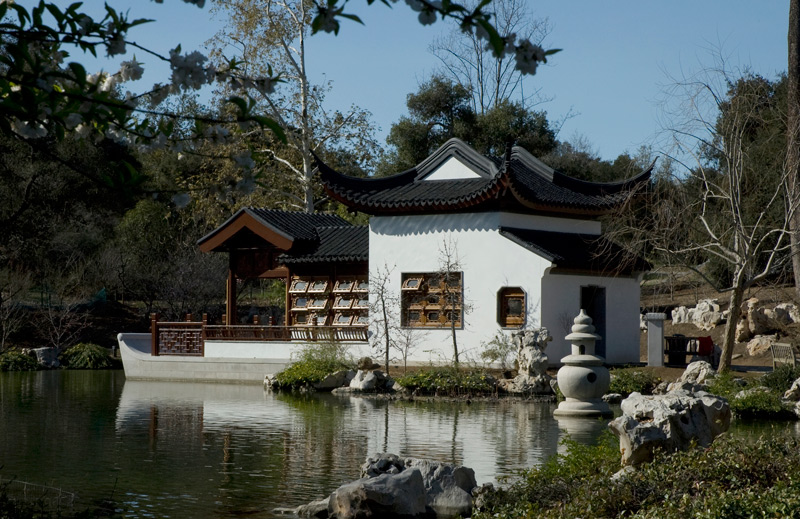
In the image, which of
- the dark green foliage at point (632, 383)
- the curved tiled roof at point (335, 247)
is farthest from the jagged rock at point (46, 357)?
the dark green foliage at point (632, 383)

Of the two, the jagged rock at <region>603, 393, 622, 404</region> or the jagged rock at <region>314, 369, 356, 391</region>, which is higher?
the jagged rock at <region>314, 369, 356, 391</region>

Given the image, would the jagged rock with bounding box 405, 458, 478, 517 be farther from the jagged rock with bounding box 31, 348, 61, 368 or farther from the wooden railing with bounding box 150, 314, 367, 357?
the jagged rock with bounding box 31, 348, 61, 368

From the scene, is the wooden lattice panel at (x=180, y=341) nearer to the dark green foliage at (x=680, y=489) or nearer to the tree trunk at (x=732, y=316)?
the tree trunk at (x=732, y=316)

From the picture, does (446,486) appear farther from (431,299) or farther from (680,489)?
(431,299)

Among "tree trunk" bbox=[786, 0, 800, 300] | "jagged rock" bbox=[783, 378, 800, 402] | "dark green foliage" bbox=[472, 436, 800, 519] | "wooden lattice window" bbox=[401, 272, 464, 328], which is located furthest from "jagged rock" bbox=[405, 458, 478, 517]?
"wooden lattice window" bbox=[401, 272, 464, 328]

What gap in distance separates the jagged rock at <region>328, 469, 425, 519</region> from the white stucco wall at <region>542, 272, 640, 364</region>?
13997 mm

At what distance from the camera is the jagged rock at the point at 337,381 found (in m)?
21.6

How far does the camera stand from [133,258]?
125 feet

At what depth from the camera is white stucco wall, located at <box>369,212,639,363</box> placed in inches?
872

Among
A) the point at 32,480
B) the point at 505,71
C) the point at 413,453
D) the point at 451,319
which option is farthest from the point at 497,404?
the point at 505,71

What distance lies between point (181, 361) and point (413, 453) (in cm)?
1463

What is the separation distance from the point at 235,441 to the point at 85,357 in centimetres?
1837

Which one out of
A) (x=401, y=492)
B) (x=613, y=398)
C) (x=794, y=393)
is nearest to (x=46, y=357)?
(x=613, y=398)

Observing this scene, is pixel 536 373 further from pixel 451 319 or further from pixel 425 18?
pixel 425 18
